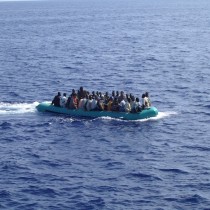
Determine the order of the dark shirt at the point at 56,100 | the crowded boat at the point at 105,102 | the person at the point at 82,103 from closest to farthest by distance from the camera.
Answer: the crowded boat at the point at 105,102 < the person at the point at 82,103 < the dark shirt at the point at 56,100

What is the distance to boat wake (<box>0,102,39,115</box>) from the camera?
156ft

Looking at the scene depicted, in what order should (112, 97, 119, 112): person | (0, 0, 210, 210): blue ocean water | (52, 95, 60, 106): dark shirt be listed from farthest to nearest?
(52, 95, 60, 106): dark shirt < (112, 97, 119, 112): person < (0, 0, 210, 210): blue ocean water

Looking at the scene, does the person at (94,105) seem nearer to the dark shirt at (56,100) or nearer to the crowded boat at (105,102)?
the crowded boat at (105,102)

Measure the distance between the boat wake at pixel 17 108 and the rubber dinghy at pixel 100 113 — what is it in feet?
5.14

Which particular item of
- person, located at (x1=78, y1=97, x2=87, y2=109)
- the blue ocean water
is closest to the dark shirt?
the blue ocean water

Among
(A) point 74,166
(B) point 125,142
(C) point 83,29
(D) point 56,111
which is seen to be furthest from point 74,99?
(C) point 83,29

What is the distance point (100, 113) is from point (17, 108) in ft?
26.3

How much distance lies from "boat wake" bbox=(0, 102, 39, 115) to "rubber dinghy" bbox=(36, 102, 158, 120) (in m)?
1.57

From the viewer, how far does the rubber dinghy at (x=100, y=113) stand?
4416 cm

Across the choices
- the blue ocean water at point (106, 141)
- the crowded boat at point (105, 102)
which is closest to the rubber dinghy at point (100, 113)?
the crowded boat at point (105, 102)

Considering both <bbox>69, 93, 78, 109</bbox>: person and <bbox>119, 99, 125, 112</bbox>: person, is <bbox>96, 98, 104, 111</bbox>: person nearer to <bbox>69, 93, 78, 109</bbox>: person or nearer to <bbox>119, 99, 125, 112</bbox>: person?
<bbox>119, 99, 125, 112</bbox>: person

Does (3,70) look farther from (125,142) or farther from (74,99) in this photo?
(125,142)

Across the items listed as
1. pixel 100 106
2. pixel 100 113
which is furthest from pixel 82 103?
pixel 100 113

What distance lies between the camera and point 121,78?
64812mm
